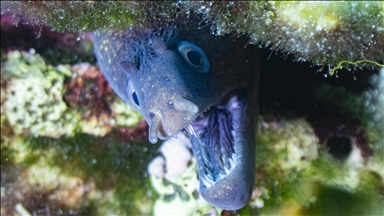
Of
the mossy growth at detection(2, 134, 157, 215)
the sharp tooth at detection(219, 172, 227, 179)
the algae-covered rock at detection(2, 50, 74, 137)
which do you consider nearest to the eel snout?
the sharp tooth at detection(219, 172, 227, 179)

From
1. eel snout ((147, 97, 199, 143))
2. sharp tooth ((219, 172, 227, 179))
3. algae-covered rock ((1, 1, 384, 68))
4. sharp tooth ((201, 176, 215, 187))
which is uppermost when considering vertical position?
algae-covered rock ((1, 1, 384, 68))

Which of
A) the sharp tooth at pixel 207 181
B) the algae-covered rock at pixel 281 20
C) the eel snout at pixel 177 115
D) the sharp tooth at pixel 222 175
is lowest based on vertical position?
the sharp tooth at pixel 207 181

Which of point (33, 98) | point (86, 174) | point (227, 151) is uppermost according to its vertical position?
point (33, 98)

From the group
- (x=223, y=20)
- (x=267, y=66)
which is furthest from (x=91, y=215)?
(x=223, y=20)

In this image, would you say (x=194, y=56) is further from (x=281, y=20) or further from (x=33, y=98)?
(x=33, y=98)

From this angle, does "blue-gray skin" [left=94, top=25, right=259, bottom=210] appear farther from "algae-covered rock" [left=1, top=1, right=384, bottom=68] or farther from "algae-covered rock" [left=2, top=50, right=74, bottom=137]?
"algae-covered rock" [left=2, top=50, right=74, bottom=137]

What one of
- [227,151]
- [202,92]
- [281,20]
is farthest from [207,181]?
[281,20]

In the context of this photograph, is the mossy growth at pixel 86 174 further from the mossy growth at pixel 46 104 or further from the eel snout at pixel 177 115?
the eel snout at pixel 177 115

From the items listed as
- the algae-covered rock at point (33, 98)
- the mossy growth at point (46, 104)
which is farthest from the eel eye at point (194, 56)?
the algae-covered rock at point (33, 98)

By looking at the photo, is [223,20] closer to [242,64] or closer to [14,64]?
[242,64]
